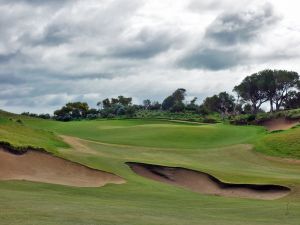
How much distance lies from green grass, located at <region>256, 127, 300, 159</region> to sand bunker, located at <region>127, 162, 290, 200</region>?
1578cm

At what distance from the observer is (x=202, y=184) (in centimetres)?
3259

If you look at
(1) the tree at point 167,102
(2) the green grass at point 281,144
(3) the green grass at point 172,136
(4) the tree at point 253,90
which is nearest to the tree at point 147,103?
(1) the tree at point 167,102

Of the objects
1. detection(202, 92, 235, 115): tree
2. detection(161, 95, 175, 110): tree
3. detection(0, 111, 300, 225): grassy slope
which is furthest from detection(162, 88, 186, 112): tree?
detection(0, 111, 300, 225): grassy slope

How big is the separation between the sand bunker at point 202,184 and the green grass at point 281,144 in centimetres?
1578

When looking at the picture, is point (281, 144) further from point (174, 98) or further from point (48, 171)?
point (174, 98)

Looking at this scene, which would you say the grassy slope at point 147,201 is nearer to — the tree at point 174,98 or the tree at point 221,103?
the tree at point 221,103

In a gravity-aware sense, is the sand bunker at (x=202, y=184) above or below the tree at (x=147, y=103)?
below

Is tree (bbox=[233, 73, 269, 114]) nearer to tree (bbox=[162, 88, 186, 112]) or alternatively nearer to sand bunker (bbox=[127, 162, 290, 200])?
tree (bbox=[162, 88, 186, 112])

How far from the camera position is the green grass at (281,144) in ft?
154

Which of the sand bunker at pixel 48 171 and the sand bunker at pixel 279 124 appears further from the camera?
the sand bunker at pixel 279 124

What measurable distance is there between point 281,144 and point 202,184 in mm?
19781

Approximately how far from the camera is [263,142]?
51844 mm

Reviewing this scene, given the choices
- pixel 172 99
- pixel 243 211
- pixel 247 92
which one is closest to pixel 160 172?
pixel 243 211

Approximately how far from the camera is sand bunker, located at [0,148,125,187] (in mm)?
27250
